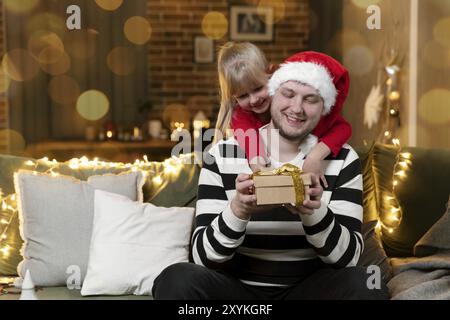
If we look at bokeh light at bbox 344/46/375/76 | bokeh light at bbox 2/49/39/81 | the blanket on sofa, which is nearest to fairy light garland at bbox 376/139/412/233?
the blanket on sofa

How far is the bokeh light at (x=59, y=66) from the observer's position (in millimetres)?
4969

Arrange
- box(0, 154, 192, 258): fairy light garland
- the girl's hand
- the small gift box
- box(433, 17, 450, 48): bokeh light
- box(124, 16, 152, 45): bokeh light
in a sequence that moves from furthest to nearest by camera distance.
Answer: box(124, 16, 152, 45): bokeh light
box(433, 17, 450, 48): bokeh light
box(0, 154, 192, 258): fairy light garland
the girl's hand
the small gift box

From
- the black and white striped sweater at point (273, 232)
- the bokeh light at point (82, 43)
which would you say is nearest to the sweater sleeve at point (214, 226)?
the black and white striped sweater at point (273, 232)

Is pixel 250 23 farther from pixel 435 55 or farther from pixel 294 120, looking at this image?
pixel 294 120

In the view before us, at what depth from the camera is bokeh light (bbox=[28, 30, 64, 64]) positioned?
16.1 ft

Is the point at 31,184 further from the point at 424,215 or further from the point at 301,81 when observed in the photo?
the point at 424,215

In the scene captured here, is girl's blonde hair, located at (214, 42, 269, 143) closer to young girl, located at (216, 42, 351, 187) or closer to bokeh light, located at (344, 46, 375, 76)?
young girl, located at (216, 42, 351, 187)

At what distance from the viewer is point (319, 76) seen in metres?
1.86

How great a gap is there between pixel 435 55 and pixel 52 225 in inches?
83.2

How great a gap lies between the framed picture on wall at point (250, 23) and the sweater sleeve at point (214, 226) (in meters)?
3.49

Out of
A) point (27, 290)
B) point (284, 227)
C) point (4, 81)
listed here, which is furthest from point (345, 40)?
point (27, 290)

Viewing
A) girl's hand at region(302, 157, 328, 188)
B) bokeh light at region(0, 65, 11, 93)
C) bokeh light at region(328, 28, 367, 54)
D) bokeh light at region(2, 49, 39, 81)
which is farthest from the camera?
bokeh light at region(2, 49, 39, 81)

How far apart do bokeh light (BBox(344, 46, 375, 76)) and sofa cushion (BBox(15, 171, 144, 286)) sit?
2.56 metres

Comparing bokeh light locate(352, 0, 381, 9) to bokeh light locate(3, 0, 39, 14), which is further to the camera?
bokeh light locate(3, 0, 39, 14)
